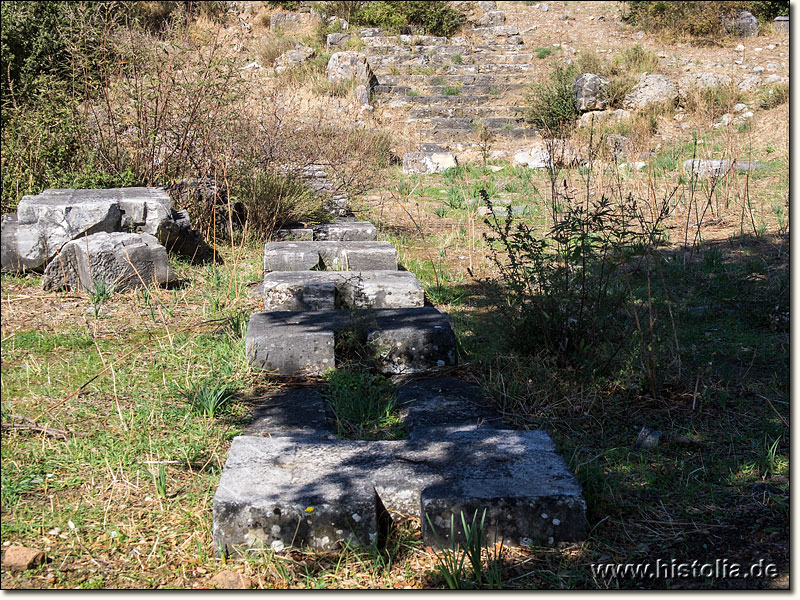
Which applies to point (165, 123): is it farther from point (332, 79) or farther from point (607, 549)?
point (332, 79)

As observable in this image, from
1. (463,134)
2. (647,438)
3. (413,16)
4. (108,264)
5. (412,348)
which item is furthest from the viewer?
(413,16)

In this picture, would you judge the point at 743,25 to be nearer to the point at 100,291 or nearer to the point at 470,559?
the point at 100,291

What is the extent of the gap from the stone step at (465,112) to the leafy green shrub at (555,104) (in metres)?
0.41

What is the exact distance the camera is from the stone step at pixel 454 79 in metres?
15.3

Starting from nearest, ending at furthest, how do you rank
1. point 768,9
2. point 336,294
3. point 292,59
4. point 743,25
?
1. point 336,294
2. point 743,25
3. point 292,59
4. point 768,9

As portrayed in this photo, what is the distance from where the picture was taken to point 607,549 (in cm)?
237

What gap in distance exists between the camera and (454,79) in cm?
1555

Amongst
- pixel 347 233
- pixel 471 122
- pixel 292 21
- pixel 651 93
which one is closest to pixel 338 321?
pixel 347 233

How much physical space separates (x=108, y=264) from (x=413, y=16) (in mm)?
15269

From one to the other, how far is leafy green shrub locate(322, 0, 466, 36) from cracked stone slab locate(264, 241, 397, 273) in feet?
45.3

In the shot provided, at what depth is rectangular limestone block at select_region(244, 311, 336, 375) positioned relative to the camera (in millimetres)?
3703

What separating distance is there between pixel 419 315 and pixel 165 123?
3.48 metres

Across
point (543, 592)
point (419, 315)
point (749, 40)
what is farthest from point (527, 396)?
point (749, 40)

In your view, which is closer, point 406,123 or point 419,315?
point 419,315
